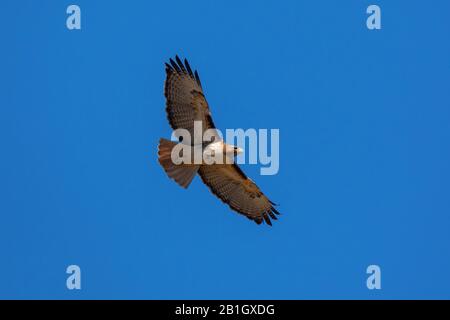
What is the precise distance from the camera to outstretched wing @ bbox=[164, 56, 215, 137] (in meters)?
12.8

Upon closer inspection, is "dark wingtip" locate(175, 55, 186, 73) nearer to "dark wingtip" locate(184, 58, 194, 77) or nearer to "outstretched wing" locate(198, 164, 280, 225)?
"dark wingtip" locate(184, 58, 194, 77)

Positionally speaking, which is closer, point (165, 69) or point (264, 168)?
point (165, 69)

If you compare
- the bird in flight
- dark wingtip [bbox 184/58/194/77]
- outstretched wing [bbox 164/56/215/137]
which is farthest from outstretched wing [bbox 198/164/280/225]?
dark wingtip [bbox 184/58/194/77]

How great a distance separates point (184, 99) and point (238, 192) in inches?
71.8

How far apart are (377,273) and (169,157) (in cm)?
462

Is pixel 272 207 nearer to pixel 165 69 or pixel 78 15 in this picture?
pixel 165 69

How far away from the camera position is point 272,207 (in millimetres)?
14117

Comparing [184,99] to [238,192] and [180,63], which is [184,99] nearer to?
[180,63]

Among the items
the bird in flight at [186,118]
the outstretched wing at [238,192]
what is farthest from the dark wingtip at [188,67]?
the outstretched wing at [238,192]

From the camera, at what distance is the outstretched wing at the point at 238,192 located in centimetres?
1356

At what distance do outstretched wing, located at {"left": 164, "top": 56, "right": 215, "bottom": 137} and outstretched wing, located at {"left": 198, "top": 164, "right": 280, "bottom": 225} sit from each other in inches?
33.9

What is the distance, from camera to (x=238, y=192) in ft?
45.5
